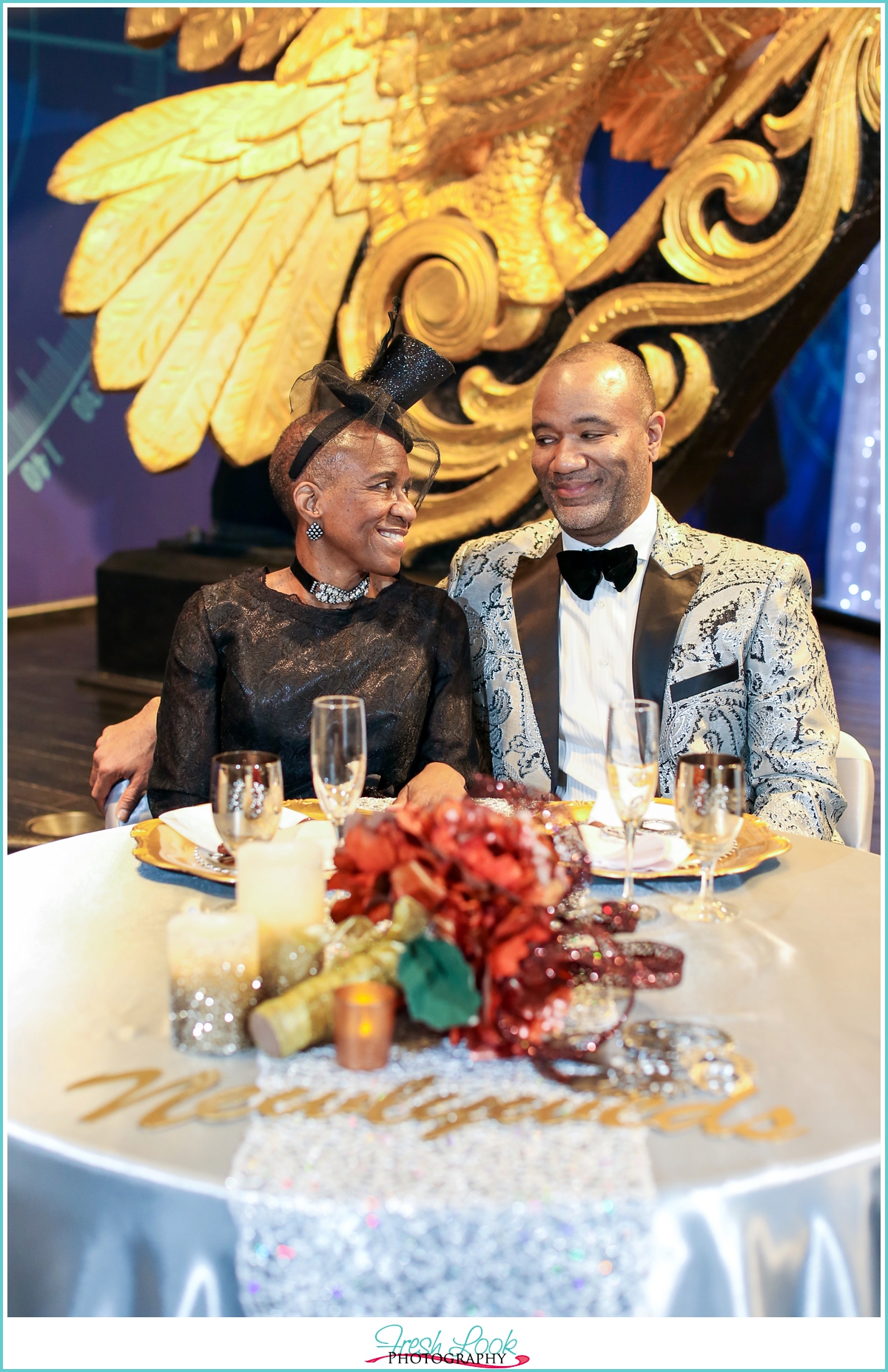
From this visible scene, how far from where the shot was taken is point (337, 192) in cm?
530

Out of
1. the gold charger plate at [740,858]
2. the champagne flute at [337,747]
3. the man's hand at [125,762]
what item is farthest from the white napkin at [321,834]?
the man's hand at [125,762]

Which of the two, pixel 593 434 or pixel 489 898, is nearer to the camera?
pixel 489 898

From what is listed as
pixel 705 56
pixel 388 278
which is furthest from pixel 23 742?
pixel 705 56

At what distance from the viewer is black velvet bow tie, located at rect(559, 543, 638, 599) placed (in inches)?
98.5

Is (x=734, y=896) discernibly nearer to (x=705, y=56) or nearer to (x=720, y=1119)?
(x=720, y=1119)

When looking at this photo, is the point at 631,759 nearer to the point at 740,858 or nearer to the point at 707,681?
the point at 740,858

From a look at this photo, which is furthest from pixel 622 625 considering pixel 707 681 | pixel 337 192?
pixel 337 192

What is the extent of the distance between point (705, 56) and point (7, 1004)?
4.73 m

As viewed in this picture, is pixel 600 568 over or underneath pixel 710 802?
over

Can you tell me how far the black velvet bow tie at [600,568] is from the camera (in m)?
2.50

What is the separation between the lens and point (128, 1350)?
107cm

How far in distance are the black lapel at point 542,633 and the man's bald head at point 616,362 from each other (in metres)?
0.37

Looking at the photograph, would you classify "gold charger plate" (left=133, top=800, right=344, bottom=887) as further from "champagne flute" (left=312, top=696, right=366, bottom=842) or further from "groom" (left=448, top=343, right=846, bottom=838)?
"groom" (left=448, top=343, right=846, bottom=838)

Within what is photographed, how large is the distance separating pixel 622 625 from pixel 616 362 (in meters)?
0.54
